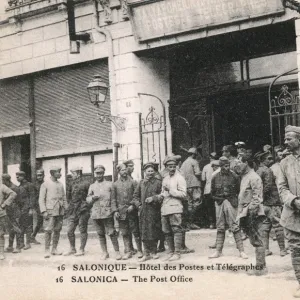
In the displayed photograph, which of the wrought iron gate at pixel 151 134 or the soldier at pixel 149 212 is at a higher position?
the wrought iron gate at pixel 151 134

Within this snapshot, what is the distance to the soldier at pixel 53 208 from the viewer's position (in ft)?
34.8

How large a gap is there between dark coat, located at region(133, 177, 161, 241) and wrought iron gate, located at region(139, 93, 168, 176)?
8.23 feet

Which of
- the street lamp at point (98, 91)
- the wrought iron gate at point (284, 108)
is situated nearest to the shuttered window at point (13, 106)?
the street lamp at point (98, 91)

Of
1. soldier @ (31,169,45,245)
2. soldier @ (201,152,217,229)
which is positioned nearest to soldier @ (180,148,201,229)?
soldier @ (201,152,217,229)

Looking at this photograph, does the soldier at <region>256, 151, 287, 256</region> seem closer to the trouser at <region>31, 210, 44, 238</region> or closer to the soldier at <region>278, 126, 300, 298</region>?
the soldier at <region>278, 126, 300, 298</region>

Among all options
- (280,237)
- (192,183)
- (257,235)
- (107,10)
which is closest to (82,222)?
(192,183)

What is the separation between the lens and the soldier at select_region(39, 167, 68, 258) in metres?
10.6

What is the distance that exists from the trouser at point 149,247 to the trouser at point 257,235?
6.62 ft

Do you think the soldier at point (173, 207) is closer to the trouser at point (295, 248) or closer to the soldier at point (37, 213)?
the trouser at point (295, 248)

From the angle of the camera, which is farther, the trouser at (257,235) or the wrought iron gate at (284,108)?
the wrought iron gate at (284,108)

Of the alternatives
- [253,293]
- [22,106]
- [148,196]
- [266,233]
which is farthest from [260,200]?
[22,106]

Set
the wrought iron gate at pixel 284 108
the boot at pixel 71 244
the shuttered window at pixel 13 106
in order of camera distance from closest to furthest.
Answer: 1. the wrought iron gate at pixel 284 108
2. the boot at pixel 71 244
3. the shuttered window at pixel 13 106

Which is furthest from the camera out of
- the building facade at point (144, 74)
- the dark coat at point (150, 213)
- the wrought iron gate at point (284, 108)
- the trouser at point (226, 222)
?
the building facade at point (144, 74)

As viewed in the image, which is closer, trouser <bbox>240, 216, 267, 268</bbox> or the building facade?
trouser <bbox>240, 216, 267, 268</bbox>
